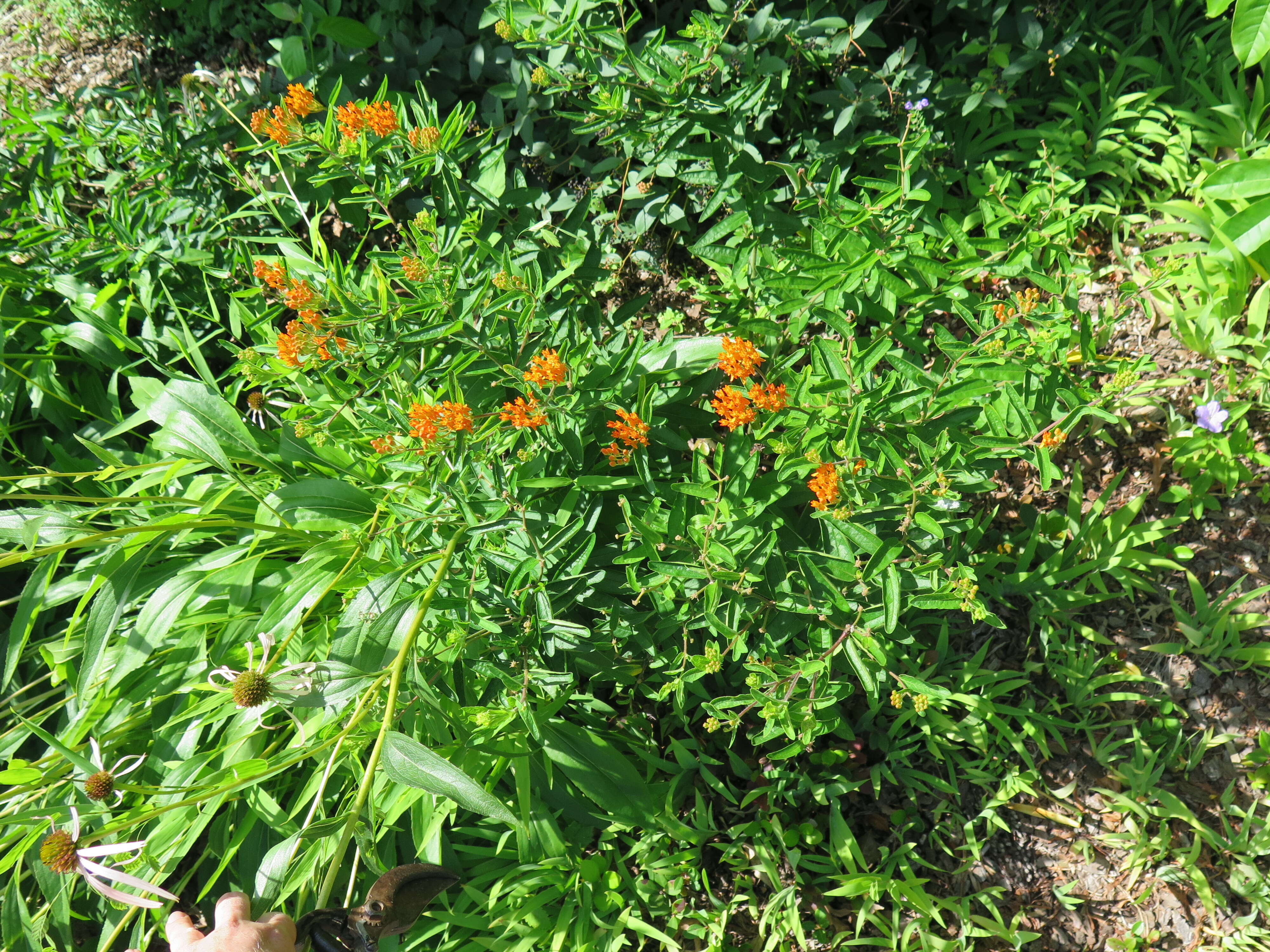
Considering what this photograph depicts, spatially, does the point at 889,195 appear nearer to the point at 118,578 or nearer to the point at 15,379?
the point at 118,578

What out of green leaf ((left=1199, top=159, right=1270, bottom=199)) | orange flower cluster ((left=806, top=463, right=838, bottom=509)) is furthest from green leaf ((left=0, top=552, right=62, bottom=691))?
green leaf ((left=1199, top=159, right=1270, bottom=199))

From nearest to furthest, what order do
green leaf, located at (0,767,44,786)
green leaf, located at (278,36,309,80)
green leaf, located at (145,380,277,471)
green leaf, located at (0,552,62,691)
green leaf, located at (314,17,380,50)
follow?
1. green leaf, located at (0,767,44,786)
2. green leaf, located at (0,552,62,691)
3. green leaf, located at (145,380,277,471)
4. green leaf, located at (278,36,309,80)
5. green leaf, located at (314,17,380,50)

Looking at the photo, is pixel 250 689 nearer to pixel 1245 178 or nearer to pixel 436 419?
pixel 436 419

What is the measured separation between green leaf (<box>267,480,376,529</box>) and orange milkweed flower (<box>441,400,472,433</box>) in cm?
59

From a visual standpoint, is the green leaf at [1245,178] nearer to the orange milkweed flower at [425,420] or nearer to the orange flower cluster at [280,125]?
the orange milkweed flower at [425,420]

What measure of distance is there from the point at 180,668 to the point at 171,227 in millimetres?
1350

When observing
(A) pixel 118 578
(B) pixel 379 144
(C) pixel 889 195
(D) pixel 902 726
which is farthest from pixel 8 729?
(C) pixel 889 195

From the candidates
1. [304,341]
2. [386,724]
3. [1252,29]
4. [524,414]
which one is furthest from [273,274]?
[1252,29]

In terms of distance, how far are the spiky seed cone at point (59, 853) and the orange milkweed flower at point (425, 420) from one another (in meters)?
0.81

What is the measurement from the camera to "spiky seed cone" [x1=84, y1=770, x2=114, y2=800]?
1365mm

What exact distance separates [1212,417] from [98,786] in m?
2.45

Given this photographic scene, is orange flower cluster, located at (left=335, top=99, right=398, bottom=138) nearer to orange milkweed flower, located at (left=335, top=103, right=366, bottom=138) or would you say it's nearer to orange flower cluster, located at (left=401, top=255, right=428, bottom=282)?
orange milkweed flower, located at (left=335, top=103, right=366, bottom=138)

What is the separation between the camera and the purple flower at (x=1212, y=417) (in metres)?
1.91

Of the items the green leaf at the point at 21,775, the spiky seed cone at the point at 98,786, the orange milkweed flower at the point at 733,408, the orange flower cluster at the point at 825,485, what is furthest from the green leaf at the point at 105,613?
the orange flower cluster at the point at 825,485
